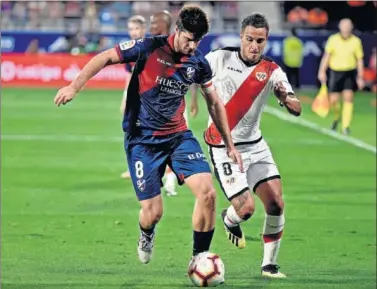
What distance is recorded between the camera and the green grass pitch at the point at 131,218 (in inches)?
416

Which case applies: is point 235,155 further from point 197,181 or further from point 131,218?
point 131,218

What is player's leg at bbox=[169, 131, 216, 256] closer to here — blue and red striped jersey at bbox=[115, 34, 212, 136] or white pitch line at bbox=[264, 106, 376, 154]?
blue and red striped jersey at bbox=[115, 34, 212, 136]

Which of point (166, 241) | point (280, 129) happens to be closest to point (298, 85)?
point (280, 129)

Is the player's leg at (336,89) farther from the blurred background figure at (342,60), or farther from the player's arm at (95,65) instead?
the player's arm at (95,65)

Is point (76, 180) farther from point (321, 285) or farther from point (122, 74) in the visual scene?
point (122, 74)

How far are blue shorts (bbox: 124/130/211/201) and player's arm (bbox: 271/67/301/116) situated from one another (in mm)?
857

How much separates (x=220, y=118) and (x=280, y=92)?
667 mm

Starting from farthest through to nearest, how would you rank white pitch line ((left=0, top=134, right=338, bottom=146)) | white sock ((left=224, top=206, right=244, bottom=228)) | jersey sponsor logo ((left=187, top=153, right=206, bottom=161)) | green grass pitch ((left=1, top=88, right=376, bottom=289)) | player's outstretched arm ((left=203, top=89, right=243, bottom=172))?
white pitch line ((left=0, top=134, right=338, bottom=146))
white sock ((left=224, top=206, right=244, bottom=228))
green grass pitch ((left=1, top=88, right=376, bottom=289))
player's outstretched arm ((left=203, top=89, right=243, bottom=172))
jersey sponsor logo ((left=187, top=153, right=206, bottom=161))

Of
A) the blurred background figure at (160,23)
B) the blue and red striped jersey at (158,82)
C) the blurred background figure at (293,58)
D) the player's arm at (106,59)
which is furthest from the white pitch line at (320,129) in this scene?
the player's arm at (106,59)

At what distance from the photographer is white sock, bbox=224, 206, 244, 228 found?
11.3 metres


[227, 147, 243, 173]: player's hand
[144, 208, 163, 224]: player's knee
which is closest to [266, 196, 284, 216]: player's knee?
[227, 147, 243, 173]: player's hand

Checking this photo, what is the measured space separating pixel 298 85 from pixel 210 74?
29269mm

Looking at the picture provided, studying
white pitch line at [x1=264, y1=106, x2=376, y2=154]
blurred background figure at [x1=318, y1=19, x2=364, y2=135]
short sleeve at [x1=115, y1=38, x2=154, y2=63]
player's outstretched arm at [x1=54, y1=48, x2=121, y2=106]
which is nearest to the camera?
player's outstretched arm at [x1=54, y1=48, x2=121, y2=106]

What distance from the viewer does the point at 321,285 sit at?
10000 mm
